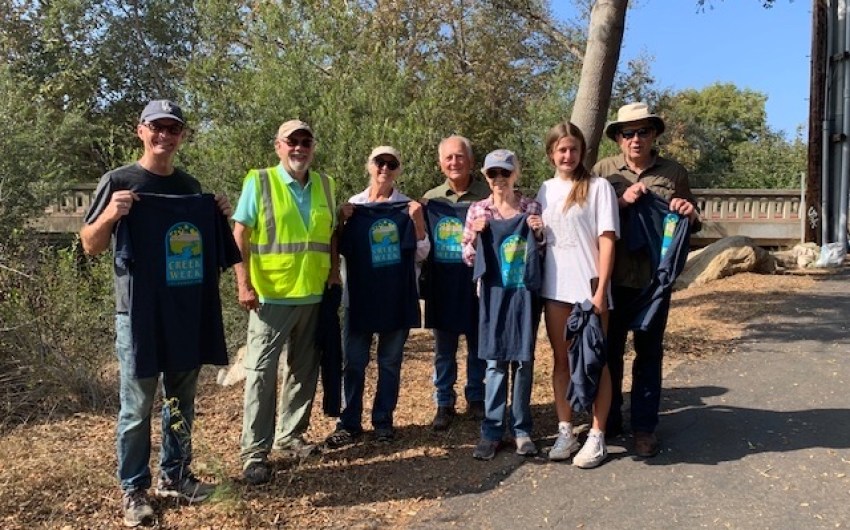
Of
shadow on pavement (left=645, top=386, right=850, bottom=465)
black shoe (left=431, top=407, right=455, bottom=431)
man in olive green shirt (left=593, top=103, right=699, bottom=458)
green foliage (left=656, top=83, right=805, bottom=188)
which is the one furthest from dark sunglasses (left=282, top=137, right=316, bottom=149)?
green foliage (left=656, top=83, right=805, bottom=188)

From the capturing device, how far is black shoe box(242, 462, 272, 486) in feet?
13.9

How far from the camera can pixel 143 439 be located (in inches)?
151

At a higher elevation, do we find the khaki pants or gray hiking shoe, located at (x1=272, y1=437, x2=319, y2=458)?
the khaki pants

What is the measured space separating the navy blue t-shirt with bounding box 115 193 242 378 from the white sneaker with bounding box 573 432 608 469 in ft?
7.46

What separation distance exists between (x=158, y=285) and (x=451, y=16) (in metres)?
20.0

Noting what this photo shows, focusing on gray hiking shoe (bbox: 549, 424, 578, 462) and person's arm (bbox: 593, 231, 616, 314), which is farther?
gray hiking shoe (bbox: 549, 424, 578, 462)

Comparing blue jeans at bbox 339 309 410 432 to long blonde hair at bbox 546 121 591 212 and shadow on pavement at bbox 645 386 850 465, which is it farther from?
shadow on pavement at bbox 645 386 850 465

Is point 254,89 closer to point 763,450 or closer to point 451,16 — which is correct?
point 763,450

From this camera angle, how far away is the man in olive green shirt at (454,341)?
5.09 metres

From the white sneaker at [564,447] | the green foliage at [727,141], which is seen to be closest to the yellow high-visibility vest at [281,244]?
the white sneaker at [564,447]

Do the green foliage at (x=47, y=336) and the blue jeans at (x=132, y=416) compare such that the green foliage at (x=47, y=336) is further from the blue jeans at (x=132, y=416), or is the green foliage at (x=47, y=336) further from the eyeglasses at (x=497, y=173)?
the eyeglasses at (x=497, y=173)

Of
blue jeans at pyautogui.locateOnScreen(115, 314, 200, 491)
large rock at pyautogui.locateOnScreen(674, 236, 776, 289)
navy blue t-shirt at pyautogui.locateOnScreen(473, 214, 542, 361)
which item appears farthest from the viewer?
large rock at pyautogui.locateOnScreen(674, 236, 776, 289)

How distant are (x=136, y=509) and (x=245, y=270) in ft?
4.65

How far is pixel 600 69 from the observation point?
7.74m
